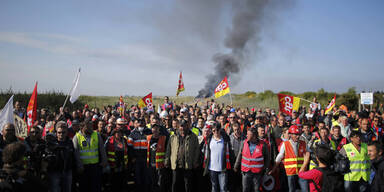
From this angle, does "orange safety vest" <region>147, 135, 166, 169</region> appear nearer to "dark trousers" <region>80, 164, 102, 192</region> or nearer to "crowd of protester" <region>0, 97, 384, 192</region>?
"crowd of protester" <region>0, 97, 384, 192</region>

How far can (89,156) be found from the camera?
6262 millimetres

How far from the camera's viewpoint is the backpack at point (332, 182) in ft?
12.4

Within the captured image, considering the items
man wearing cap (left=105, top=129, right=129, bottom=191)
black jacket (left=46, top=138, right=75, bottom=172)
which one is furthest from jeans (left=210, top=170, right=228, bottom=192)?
black jacket (left=46, top=138, right=75, bottom=172)

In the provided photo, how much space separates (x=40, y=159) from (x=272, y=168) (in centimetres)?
497

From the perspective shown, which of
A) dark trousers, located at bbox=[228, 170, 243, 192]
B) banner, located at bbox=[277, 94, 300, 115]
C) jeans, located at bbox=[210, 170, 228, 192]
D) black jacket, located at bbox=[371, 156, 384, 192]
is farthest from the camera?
banner, located at bbox=[277, 94, 300, 115]

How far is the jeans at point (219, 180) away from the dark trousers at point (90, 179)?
2.64 metres

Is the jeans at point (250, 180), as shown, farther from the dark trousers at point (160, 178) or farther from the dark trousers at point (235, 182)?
the dark trousers at point (160, 178)

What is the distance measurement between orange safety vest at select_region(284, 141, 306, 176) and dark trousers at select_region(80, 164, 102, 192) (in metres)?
4.30

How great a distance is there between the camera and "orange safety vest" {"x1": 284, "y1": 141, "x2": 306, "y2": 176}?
622 cm

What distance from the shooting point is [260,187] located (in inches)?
255

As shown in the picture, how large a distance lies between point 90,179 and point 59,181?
2.64 ft

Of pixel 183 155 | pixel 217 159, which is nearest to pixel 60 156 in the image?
pixel 183 155

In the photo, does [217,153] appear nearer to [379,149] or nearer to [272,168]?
[272,168]

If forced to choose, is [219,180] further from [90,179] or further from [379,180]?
[379,180]
